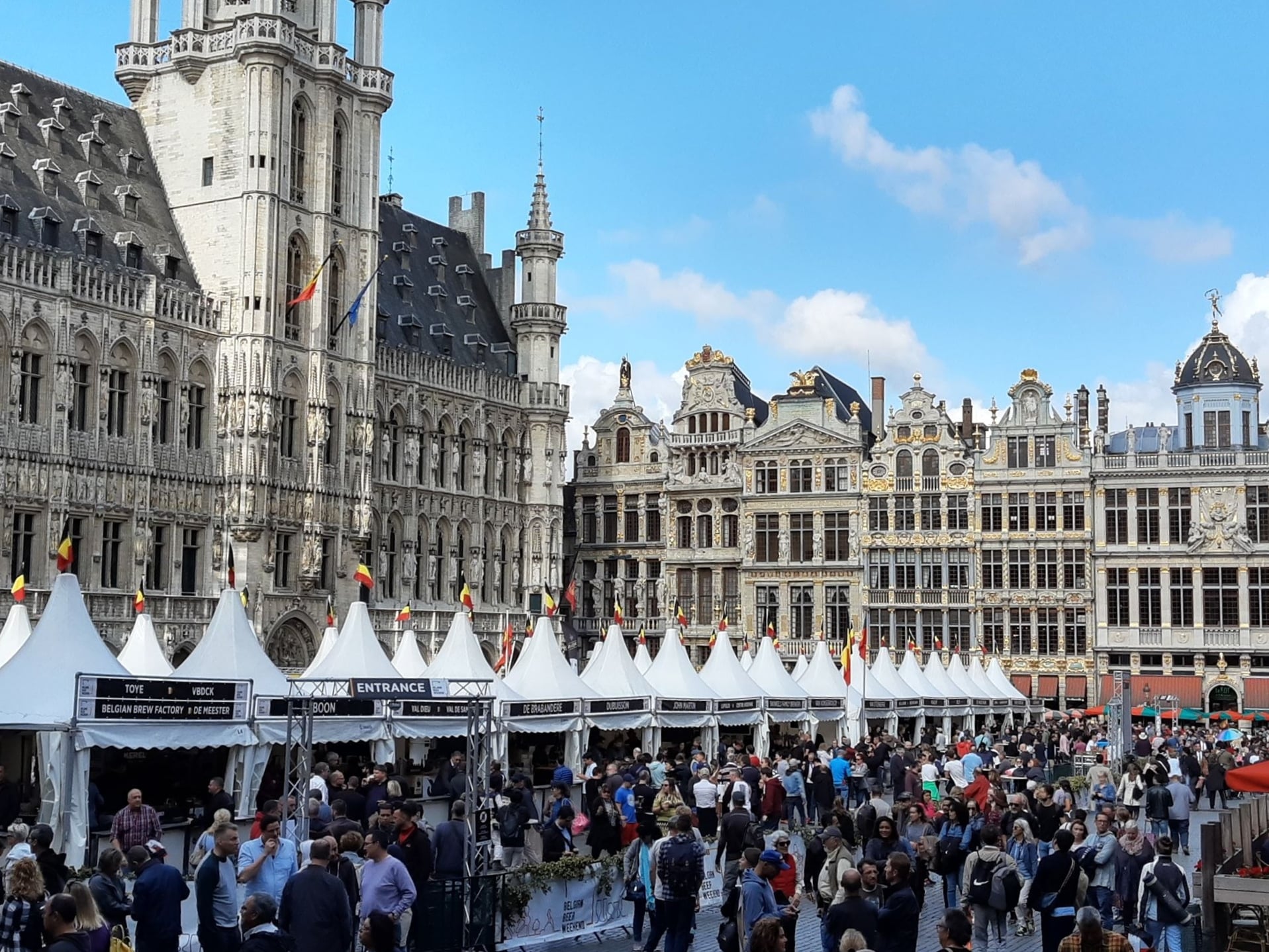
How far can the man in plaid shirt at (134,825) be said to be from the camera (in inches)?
627

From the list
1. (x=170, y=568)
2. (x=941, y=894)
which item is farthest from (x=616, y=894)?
(x=170, y=568)

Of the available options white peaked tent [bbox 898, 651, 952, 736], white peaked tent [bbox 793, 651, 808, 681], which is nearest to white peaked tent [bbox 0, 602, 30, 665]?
white peaked tent [bbox 793, 651, 808, 681]

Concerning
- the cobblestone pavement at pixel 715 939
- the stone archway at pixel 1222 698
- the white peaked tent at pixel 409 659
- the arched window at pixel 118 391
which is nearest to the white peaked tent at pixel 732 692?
the white peaked tent at pixel 409 659

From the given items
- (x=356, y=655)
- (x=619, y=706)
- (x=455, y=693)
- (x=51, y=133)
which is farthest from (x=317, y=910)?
(x=51, y=133)

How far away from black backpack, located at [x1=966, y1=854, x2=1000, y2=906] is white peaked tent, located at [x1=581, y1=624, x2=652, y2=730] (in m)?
15.5

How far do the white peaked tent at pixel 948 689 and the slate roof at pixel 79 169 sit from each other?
23.0 meters

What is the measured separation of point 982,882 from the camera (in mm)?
14586

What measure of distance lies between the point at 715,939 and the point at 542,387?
4364cm

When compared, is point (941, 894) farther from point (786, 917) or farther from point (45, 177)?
point (45, 177)

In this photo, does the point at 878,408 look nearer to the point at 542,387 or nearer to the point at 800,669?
the point at 542,387

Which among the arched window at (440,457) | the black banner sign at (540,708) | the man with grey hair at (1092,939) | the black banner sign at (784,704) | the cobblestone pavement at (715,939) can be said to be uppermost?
the arched window at (440,457)

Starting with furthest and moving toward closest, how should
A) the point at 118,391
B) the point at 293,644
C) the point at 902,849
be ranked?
the point at 293,644
the point at 118,391
the point at 902,849

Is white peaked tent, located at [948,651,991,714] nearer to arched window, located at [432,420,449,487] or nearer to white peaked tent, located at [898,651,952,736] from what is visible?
white peaked tent, located at [898,651,952,736]

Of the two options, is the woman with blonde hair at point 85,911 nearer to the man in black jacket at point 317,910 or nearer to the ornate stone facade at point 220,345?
the man in black jacket at point 317,910
